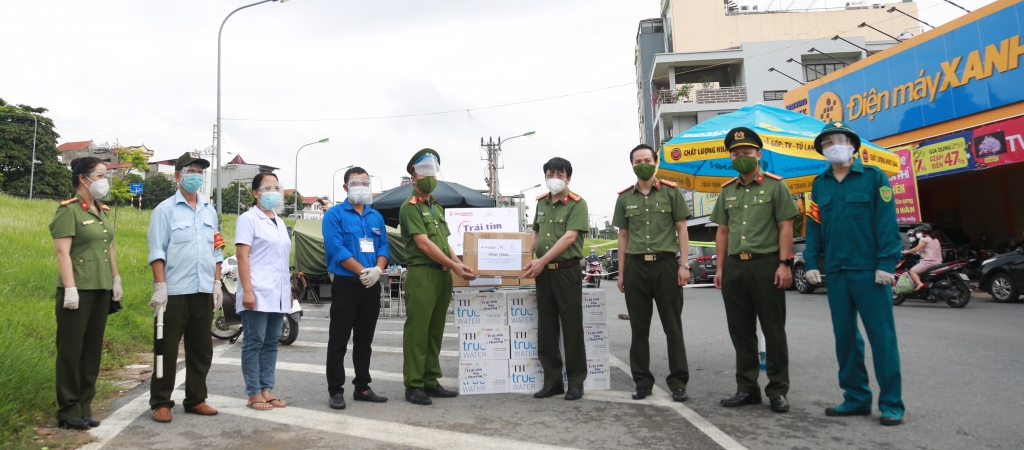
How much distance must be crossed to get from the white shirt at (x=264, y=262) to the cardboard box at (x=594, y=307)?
243 cm

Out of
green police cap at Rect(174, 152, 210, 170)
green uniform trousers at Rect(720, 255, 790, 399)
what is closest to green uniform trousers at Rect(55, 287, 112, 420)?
green police cap at Rect(174, 152, 210, 170)

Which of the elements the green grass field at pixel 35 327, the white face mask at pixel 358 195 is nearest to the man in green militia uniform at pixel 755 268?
the white face mask at pixel 358 195

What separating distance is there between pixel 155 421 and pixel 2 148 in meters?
66.9

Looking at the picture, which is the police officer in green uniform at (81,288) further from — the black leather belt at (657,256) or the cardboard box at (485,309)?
the black leather belt at (657,256)

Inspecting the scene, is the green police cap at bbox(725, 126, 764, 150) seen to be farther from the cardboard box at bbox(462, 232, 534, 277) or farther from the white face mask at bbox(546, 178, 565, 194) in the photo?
the cardboard box at bbox(462, 232, 534, 277)

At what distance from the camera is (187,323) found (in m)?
4.76

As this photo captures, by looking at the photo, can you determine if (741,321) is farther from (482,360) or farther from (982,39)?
(982,39)

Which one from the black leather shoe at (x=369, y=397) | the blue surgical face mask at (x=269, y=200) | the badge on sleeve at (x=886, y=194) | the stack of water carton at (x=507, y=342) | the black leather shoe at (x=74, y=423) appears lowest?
the black leather shoe at (x=369, y=397)

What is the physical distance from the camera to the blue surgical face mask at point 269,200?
5129 mm

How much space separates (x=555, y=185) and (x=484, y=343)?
148cm

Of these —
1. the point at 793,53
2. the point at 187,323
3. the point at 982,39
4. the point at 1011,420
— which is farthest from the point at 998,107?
the point at 793,53

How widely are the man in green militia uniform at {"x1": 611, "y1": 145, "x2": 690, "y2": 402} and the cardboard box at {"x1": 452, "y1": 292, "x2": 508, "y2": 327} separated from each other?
105 cm

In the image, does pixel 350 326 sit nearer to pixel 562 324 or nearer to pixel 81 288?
pixel 562 324

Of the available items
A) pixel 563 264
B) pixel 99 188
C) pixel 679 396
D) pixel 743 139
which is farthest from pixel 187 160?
pixel 743 139
